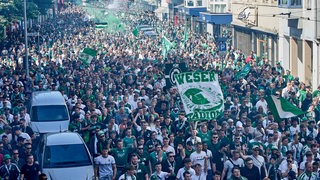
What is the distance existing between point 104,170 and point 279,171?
3.33 meters

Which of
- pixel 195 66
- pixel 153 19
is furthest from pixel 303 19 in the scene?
pixel 153 19

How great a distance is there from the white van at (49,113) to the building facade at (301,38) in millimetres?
12979

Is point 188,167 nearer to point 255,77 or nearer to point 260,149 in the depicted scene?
point 260,149

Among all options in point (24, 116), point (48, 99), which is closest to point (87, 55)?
point (48, 99)

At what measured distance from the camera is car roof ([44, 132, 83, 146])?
19.1 meters

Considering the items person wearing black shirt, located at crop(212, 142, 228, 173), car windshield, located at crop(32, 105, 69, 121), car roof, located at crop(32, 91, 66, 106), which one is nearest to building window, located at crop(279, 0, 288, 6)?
car roof, located at crop(32, 91, 66, 106)

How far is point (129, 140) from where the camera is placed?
18.8 m

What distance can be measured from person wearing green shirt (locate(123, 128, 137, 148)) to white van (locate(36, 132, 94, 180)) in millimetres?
789

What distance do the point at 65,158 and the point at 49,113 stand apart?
6526 millimetres

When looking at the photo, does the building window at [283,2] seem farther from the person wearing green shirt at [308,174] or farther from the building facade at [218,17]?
the person wearing green shirt at [308,174]

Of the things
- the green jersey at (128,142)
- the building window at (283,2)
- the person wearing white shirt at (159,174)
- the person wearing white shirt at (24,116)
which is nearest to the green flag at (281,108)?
the green jersey at (128,142)

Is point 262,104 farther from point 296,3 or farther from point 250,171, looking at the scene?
point 296,3

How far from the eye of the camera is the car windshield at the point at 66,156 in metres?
18.3

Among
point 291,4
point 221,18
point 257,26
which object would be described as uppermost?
point 291,4
